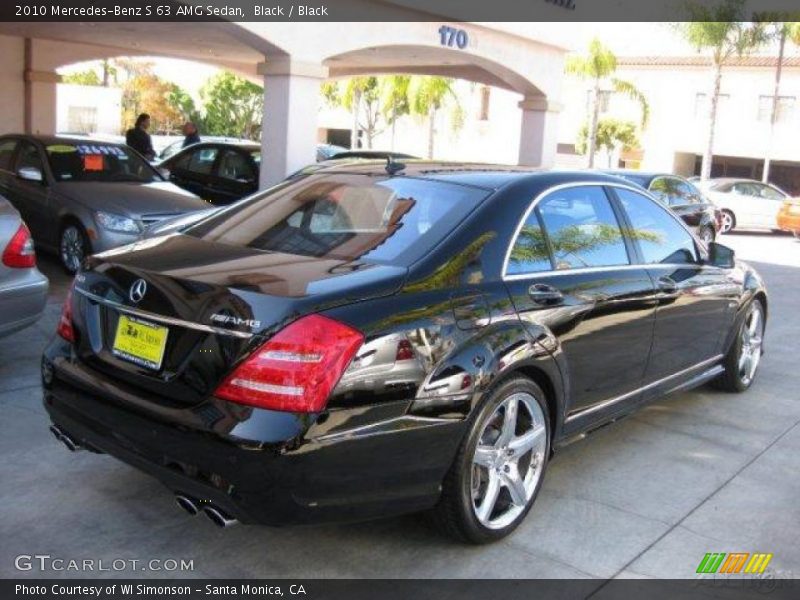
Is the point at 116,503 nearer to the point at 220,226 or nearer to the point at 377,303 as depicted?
the point at 220,226

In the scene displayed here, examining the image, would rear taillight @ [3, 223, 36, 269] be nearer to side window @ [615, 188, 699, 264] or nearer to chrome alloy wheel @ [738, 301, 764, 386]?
side window @ [615, 188, 699, 264]

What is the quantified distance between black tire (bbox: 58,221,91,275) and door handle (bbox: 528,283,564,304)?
6.10 metres

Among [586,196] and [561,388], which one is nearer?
[561,388]

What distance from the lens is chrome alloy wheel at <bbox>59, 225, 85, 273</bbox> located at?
8961mm

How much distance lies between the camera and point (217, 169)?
12.6 m

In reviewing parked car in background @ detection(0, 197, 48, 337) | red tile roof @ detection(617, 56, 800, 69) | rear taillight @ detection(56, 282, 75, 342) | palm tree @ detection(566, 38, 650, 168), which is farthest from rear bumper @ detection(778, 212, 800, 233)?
rear taillight @ detection(56, 282, 75, 342)

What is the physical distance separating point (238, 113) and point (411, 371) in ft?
196

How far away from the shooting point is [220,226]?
4258 millimetres

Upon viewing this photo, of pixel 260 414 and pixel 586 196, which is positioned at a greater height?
pixel 586 196

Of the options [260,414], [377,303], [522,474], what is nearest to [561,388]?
[522,474]

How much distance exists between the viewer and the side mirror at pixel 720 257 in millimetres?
5656

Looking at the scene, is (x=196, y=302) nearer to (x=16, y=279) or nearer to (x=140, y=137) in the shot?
(x=16, y=279)

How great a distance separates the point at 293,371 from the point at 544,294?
1.41 meters

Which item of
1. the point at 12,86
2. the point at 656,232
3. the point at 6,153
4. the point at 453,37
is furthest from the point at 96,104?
the point at 656,232
